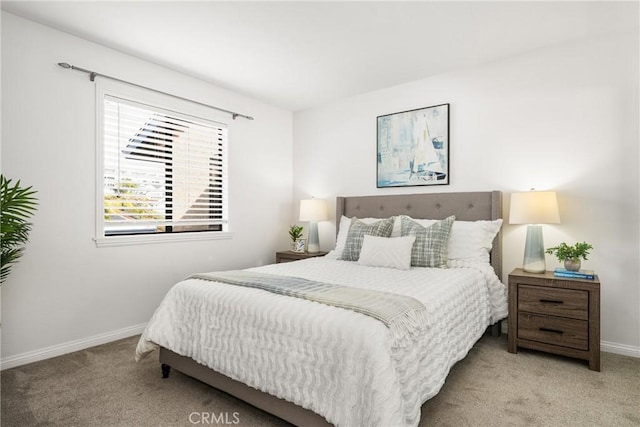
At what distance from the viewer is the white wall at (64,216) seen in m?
2.52

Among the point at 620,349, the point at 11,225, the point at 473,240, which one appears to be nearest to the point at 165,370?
the point at 11,225

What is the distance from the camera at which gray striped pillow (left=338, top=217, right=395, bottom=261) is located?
3.33m

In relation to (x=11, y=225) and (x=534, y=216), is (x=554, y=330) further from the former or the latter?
(x=11, y=225)

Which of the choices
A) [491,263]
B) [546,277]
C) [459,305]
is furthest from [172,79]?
[546,277]

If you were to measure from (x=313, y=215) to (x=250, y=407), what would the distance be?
8.19 ft

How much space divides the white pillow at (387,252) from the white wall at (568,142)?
3.17 ft

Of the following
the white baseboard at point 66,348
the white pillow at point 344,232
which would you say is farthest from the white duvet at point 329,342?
the white baseboard at point 66,348

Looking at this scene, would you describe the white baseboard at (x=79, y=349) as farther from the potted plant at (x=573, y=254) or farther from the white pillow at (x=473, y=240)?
the white pillow at (x=473, y=240)

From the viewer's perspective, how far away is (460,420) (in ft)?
5.99

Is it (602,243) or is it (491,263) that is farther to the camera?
(491,263)

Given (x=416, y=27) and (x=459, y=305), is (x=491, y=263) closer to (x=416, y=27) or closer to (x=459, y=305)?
(x=459, y=305)

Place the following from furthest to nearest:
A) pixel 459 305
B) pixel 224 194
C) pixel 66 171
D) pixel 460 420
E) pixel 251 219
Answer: pixel 251 219
pixel 224 194
pixel 66 171
pixel 459 305
pixel 460 420

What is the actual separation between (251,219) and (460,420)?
121 inches

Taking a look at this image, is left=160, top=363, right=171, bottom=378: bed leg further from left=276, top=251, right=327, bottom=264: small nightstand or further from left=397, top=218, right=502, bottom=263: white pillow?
left=397, top=218, right=502, bottom=263: white pillow
